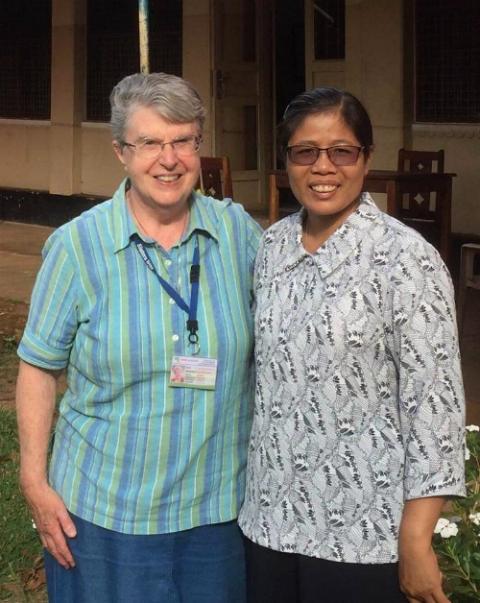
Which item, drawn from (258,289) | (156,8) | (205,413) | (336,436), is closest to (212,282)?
(258,289)

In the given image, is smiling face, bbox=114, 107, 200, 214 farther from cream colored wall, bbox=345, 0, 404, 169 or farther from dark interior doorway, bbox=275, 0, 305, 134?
dark interior doorway, bbox=275, 0, 305, 134

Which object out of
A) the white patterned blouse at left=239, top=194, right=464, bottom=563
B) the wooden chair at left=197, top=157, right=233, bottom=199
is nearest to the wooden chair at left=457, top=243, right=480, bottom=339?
the wooden chair at left=197, top=157, right=233, bottom=199

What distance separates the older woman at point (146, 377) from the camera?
258 cm

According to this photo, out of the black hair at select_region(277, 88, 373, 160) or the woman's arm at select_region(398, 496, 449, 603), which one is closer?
the woman's arm at select_region(398, 496, 449, 603)

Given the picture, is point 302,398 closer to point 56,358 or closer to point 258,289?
point 258,289

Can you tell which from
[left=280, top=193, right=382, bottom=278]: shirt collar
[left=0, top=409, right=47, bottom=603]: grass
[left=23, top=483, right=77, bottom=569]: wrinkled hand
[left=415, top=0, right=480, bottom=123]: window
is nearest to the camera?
[left=280, top=193, right=382, bottom=278]: shirt collar

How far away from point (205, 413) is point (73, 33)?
9918mm

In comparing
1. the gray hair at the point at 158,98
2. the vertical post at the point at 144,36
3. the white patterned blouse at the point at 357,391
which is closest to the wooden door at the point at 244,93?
the vertical post at the point at 144,36

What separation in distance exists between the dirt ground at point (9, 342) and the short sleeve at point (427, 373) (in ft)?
13.9

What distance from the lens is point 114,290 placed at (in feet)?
8.54

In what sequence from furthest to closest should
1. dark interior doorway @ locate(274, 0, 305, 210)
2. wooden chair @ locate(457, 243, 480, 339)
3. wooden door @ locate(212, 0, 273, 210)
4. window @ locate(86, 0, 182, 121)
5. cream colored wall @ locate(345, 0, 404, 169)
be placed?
dark interior doorway @ locate(274, 0, 305, 210), window @ locate(86, 0, 182, 121), wooden door @ locate(212, 0, 273, 210), cream colored wall @ locate(345, 0, 404, 169), wooden chair @ locate(457, 243, 480, 339)

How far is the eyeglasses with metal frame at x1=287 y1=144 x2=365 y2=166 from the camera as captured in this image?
7.88 ft

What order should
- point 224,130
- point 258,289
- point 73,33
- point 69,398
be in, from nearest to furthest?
point 258,289 < point 69,398 < point 224,130 < point 73,33

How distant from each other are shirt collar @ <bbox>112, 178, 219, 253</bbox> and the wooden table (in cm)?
396
